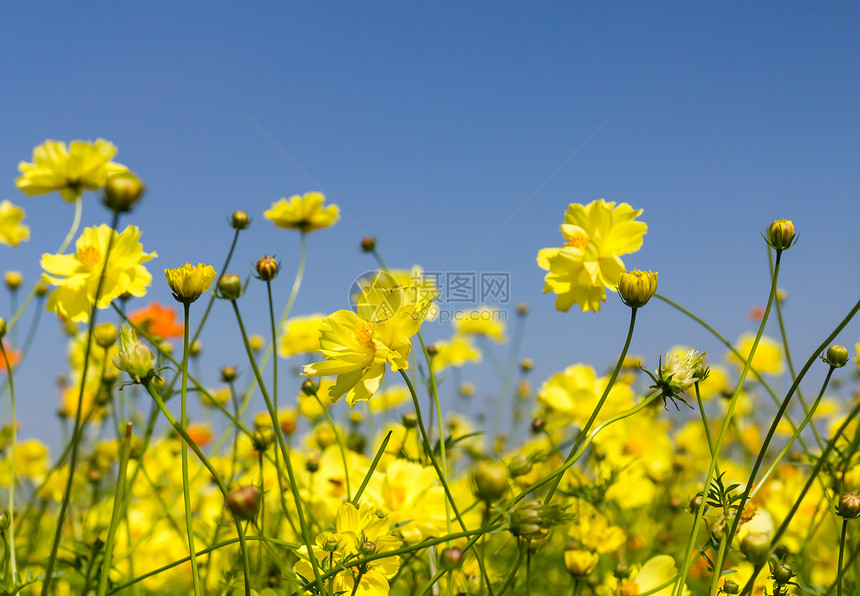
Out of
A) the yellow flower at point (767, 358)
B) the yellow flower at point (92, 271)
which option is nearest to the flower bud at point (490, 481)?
the yellow flower at point (92, 271)

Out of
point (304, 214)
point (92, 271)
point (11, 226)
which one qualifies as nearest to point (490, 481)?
point (92, 271)

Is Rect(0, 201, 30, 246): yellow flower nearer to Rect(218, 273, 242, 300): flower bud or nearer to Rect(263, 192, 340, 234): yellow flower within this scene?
Rect(263, 192, 340, 234): yellow flower

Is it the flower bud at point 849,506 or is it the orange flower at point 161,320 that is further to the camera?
the orange flower at point 161,320

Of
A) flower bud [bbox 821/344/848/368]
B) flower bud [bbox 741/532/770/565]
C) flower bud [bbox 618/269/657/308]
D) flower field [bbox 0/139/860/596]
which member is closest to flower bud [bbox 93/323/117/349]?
flower field [bbox 0/139/860/596]

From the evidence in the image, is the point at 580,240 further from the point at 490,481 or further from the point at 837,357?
the point at 490,481

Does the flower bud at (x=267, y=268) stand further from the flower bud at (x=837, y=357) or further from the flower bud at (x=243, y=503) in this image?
the flower bud at (x=837, y=357)

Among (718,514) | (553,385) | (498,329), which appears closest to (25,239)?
(553,385)

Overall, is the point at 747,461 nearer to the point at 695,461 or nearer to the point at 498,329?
the point at 695,461
